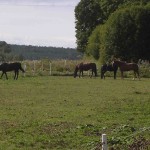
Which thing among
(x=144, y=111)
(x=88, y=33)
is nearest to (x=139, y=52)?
(x=88, y=33)

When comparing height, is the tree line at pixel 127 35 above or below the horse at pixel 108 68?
above

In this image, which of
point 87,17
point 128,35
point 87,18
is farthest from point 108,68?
point 87,17

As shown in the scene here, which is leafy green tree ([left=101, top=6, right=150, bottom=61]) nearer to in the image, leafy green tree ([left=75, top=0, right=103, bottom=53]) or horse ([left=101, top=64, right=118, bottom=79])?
horse ([left=101, top=64, right=118, bottom=79])

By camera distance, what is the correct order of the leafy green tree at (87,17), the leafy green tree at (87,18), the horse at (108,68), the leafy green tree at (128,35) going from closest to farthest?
the horse at (108,68) → the leafy green tree at (128,35) → the leafy green tree at (87,18) → the leafy green tree at (87,17)

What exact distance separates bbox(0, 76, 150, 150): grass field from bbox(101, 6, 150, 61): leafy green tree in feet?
105

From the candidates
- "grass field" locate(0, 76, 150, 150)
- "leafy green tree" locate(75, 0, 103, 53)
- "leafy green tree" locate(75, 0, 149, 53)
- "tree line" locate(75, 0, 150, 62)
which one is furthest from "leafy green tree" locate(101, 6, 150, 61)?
"grass field" locate(0, 76, 150, 150)

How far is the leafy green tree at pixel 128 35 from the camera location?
Answer: 56.4 m

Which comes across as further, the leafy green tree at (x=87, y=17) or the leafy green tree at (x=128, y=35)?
the leafy green tree at (x=87, y=17)

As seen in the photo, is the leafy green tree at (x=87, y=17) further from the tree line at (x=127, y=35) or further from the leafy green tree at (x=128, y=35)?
the leafy green tree at (x=128, y=35)

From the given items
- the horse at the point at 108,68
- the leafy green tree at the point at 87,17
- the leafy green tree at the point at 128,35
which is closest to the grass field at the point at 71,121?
the horse at the point at 108,68

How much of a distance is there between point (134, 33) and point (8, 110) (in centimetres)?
3997

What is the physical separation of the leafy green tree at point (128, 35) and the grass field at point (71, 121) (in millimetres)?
32021

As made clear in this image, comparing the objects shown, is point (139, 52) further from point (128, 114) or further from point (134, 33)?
point (128, 114)

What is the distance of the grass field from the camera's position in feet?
38.8
